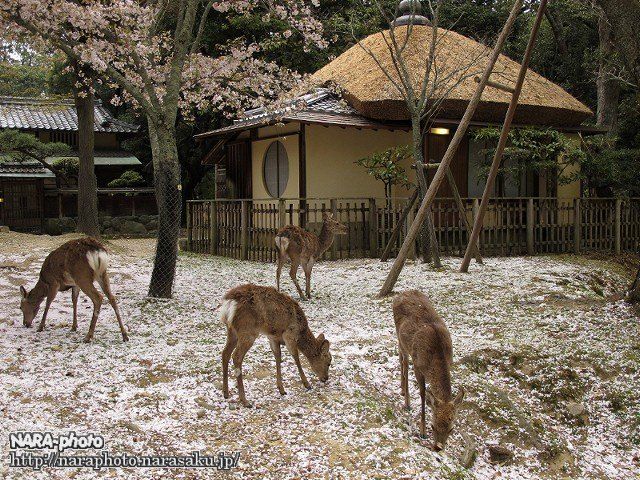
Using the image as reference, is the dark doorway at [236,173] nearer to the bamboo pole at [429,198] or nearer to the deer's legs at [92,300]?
the bamboo pole at [429,198]

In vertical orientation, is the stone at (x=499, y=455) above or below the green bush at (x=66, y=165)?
below

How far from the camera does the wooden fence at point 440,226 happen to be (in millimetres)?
14695

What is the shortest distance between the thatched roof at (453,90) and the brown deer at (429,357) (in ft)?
35.4

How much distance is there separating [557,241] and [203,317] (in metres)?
10.9

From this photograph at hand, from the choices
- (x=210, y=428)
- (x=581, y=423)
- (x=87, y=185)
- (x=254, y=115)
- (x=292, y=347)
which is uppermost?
(x=254, y=115)

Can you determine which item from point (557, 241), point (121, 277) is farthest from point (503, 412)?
point (557, 241)

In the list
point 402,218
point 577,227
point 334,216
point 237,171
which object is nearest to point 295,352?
point 402,218

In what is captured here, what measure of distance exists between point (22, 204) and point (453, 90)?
61.1 ft

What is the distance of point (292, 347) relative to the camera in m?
5.36

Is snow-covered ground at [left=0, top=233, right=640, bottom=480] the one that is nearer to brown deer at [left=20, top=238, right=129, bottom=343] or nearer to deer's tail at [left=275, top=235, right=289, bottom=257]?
brown deer at [left=20, top=238, right=129, bottom=343]

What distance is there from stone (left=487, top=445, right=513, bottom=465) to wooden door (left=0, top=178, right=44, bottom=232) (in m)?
23.9

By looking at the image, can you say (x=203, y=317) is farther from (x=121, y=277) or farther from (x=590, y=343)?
(x=590, y=343)

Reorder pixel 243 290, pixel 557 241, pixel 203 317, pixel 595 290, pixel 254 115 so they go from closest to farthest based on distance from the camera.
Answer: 1. pixel 243 290
2. pixel 203 317
3. pixel 595 290
4. pixel 557 241
5. pixel 254 115

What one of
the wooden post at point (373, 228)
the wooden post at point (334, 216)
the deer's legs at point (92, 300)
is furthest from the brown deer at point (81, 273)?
the wooden post at point (373, 228)
